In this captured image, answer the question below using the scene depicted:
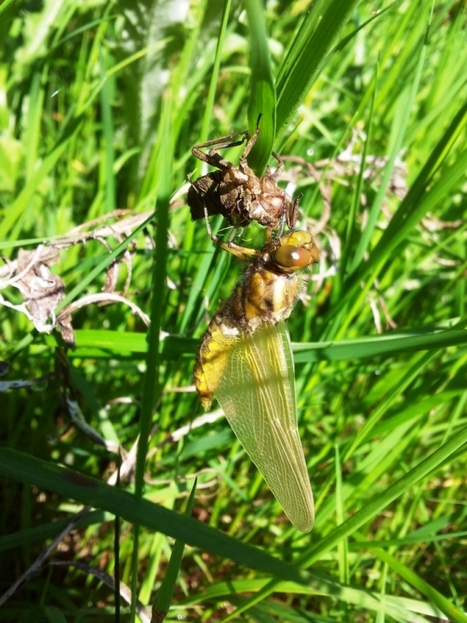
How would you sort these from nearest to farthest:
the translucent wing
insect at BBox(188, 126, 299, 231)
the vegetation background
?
the vegetation background < insect at BBox(188, 126, 299, 231) < the translucent wing

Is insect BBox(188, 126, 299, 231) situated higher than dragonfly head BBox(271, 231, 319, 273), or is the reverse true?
dragonfly head BBox(271, 231, 319, 273)

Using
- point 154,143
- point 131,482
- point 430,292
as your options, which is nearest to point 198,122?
point 154,143

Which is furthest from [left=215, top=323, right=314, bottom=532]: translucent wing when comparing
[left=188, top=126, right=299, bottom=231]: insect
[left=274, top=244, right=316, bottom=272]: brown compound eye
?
[left=188, top=126, right=299, bottom=231]: insect

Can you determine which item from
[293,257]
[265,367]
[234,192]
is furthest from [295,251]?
[265,367]

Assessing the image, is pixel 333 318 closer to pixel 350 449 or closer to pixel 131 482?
pixel 350 449

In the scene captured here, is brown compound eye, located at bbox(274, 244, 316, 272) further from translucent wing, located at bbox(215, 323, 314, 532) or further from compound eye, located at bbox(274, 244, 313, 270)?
translucent wing, located at bbox(215, 323, 314, 532)

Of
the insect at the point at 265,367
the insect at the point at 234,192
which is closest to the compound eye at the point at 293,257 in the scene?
the insect at the point at 265,367

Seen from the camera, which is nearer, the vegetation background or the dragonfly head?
the vegetation background

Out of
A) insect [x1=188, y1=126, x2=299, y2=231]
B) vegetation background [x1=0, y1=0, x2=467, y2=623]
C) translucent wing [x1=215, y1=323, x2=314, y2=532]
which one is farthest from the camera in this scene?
translucent wing [x1=215, y1=323, x2=314, y2=532]

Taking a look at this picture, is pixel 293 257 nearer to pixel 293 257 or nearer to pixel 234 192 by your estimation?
pixel 293 257
